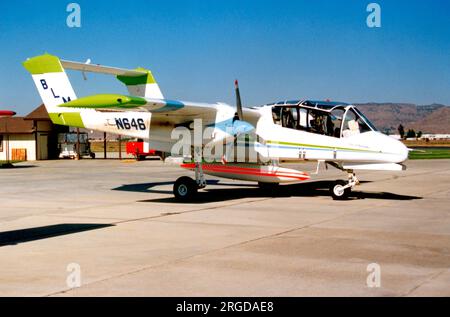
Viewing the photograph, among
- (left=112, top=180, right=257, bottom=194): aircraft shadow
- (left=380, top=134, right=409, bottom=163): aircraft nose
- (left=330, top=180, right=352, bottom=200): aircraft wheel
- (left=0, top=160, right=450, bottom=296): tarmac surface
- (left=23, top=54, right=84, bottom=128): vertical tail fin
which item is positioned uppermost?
(left=23, top=54, right=84, bottom=128): vertical tail fin

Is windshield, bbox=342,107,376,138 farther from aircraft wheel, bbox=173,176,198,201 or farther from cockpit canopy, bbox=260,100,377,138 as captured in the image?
aircraft wheel, bbox=173,176,198,201

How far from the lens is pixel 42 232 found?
10492 mm

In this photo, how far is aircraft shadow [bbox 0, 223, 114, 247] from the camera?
975 centimetres

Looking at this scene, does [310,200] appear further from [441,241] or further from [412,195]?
[441,241]

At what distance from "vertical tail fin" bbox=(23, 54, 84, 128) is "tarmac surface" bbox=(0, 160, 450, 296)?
320 cm

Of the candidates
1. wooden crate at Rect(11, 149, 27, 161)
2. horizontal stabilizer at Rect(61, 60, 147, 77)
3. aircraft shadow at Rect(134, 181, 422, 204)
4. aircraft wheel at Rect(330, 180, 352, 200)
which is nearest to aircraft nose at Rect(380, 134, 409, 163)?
aircraft wheel at Rect(330, 180, 352, 200)

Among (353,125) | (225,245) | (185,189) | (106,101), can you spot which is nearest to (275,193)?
(185,189)

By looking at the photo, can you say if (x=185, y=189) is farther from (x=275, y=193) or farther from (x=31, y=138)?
(x=31, y=138)

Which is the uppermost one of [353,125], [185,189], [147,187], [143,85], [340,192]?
[143,85]

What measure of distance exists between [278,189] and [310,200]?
345cm

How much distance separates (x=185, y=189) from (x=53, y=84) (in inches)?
260

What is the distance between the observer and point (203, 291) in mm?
6211

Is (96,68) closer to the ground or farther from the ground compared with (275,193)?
farther from the ground
